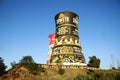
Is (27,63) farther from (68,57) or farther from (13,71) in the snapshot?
(68,57)

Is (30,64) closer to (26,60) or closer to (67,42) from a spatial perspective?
(26,60)

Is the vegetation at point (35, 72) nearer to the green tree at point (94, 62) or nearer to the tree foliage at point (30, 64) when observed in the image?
the tree foliage at point (30, 64)

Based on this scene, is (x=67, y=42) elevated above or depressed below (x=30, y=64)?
above

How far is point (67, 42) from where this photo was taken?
49812mm

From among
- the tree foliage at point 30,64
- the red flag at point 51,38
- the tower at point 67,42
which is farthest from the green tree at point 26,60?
the red flag at point 51,38

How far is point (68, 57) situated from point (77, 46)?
16.9ft

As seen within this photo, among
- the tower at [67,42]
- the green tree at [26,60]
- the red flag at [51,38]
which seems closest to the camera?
the green tree at [26,60]

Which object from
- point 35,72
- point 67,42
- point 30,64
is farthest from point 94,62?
point 30,64

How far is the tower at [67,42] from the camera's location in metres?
48.2

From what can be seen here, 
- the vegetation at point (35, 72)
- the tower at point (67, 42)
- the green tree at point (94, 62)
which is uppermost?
the tower at point (67, 42)

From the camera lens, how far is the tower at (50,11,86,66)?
158 ft

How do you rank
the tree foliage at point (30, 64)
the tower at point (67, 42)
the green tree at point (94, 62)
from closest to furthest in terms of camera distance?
the tree foliage at point (30, 64)
the tower at point (67, 42)
the green tree at point (94, 62)

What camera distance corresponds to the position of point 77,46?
50.8 m

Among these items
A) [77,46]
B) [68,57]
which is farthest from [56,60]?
[77,46]
